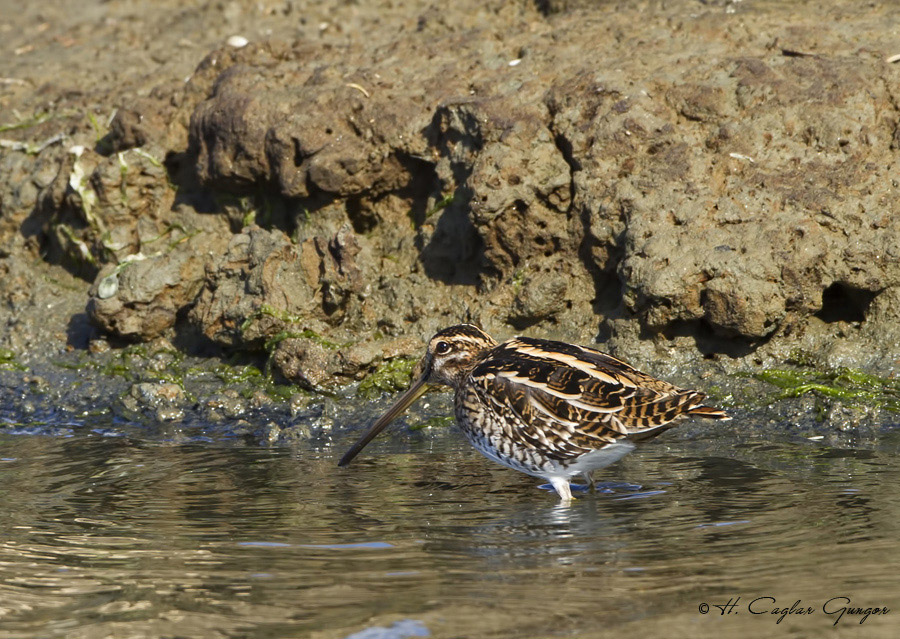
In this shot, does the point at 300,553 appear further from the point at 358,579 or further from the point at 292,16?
the point at 292,16

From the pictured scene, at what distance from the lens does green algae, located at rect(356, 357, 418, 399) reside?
22.5 ft

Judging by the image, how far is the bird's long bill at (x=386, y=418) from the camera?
5.91 meters

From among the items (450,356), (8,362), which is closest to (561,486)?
(450,356)

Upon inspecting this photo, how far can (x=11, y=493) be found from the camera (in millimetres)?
5598

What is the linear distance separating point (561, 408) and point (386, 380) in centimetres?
181

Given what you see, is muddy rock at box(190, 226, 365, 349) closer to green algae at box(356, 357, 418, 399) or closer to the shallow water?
green algae at box(356, 357, 418, 399)

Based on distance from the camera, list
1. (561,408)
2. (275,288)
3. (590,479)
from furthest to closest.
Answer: (275,288), (590,479), (561,408)

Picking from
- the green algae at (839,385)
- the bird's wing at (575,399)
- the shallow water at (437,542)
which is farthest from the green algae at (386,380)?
the green algae at (839,385)

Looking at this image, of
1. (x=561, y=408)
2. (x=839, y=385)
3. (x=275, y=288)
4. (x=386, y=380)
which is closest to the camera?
(x=561, y=408)

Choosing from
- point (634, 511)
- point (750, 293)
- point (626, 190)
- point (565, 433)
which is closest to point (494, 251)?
point (626, 190)

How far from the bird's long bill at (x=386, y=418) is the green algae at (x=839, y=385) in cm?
188

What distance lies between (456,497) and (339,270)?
7.86 feet

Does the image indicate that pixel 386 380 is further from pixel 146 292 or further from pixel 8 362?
pixel 8 362

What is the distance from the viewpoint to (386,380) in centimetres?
689
